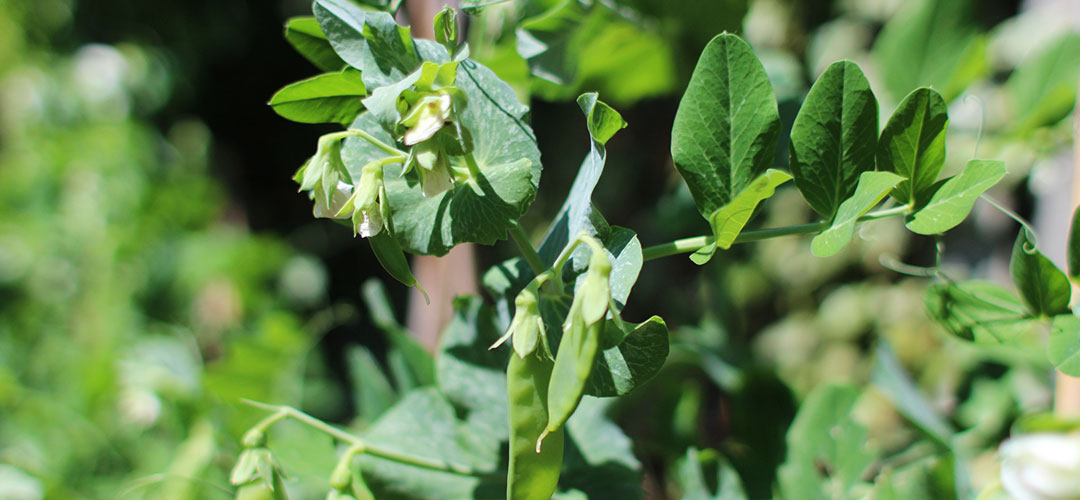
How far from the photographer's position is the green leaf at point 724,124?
0.70 feet

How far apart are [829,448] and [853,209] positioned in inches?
5.4

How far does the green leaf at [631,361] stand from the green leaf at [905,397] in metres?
0.19

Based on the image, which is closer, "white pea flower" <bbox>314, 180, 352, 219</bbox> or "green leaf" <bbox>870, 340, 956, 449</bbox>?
"white pea flower" <bbox>314, 180, 352, 219</bbox>

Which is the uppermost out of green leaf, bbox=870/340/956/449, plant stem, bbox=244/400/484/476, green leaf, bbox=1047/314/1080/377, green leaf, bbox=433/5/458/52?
green leaf, bbox=433/5/458/52

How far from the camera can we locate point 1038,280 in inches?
9.4

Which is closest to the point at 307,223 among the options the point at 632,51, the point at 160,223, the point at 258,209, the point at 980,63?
the point at 258,209

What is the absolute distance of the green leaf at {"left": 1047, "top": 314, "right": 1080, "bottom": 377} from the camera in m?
0.22

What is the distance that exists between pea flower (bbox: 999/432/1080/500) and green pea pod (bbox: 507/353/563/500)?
12cm

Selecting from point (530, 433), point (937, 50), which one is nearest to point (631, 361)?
point (530, 433)

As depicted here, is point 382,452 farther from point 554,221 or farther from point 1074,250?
point 1074,250

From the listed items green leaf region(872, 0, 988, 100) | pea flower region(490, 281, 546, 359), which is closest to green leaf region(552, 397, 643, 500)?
pea flower region(490, 281, 546, 359)

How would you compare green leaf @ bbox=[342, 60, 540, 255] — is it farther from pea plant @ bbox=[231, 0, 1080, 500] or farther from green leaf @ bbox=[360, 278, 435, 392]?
green leaf @ bbox=[360, 278, 435, 392]

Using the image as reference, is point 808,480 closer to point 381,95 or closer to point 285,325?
point 381,95

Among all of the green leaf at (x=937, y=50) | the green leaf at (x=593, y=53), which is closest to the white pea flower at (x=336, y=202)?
the green leaf at (x=593, y=53)
